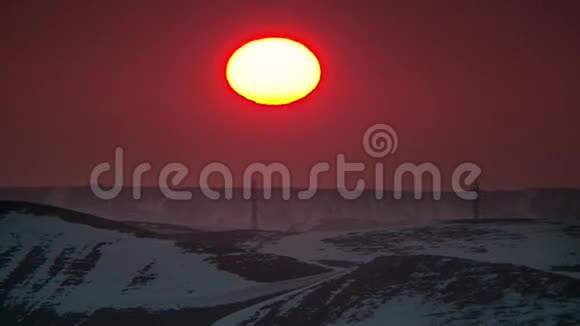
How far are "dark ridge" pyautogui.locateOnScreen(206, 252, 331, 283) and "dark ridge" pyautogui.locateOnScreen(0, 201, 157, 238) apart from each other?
1.43 m

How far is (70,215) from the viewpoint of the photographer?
17.5 meters

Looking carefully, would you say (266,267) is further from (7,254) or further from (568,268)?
(568,268)

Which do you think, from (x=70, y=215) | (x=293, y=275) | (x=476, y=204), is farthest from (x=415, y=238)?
(x=70, y=215)

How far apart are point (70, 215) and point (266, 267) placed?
137 inches

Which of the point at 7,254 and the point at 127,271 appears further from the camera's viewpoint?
the point at 7,254

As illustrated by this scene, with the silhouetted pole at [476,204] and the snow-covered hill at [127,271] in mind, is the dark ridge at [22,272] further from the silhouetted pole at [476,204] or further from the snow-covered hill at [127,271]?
the silhouetted pole at [476,204]

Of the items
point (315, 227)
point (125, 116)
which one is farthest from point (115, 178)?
point (315, 227)

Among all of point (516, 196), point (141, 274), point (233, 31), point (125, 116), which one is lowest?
point (141, 274)

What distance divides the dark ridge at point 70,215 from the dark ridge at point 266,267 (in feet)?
4.70

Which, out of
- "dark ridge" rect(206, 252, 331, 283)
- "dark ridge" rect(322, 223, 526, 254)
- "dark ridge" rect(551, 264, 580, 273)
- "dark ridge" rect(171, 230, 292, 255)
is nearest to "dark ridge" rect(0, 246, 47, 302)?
"dark ridge" rect(171, 230, 292, 255)

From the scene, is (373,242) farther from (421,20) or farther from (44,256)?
(44,256)

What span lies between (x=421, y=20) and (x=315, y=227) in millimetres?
3853

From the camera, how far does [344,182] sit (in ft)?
55.3

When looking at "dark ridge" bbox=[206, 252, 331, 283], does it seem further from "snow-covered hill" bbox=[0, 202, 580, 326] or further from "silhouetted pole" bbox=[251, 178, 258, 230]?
"silhouetted pole" bbox=[251, 178, 258, 230]
